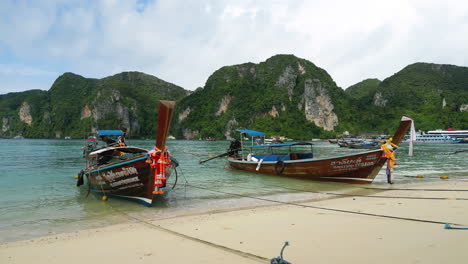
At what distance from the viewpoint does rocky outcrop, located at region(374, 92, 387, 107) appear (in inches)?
5030

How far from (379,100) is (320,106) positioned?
2787 centimetres

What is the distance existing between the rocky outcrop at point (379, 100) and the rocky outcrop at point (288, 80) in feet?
126

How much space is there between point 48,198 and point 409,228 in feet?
37.4

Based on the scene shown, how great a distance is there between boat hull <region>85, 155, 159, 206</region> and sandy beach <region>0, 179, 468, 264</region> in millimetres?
1630

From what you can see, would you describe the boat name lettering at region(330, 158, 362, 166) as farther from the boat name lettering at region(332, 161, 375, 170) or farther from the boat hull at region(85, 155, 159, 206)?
the boat hull at region(85, 155, 159, 206)

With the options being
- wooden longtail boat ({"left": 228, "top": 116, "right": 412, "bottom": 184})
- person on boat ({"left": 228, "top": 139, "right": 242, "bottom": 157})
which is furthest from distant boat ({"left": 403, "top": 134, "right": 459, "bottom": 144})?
wooden longtail boat ({"left": 228, "top": 116, "right": 412, "bottom": 184})

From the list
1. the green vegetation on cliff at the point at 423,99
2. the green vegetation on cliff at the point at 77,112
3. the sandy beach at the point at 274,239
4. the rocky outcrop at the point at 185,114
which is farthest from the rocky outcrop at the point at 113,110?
the sandy beach at the point at 274,239

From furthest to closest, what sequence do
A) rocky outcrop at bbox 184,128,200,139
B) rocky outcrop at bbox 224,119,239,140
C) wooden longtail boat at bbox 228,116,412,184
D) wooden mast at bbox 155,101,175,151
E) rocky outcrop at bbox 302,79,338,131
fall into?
rocky outcrop at bbox 184,128,200,139, rocky outcrop at bbox 224,119,239,140, rocky outcrop at bbox 302,79,338,131, wooden longtail boat at bbox 228,116,412,184, wooden mast at bbox 155,101,175,151

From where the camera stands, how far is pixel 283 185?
42.1ft

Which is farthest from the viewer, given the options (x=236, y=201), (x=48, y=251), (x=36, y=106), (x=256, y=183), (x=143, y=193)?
(x=36, y=106)

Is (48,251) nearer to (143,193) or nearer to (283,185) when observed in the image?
(143,193)

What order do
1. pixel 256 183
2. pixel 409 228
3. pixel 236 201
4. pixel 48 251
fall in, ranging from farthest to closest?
pixel 256 183 → pixel 236 201 → pixel 409 228 → pixel 48 251

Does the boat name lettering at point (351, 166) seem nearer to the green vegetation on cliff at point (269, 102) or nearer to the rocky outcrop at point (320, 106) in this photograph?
the green vegetation on cliff at point (269, 102)

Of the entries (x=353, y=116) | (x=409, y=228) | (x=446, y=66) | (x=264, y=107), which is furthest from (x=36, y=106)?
(x=446, y=66)
